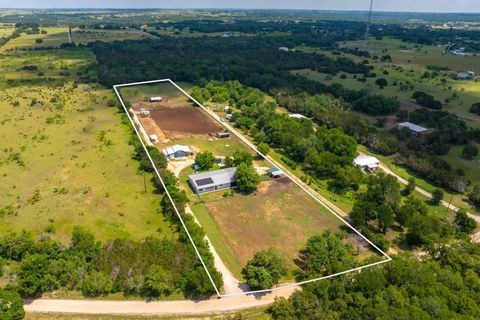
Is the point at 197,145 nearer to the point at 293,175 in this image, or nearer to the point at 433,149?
the point at 293,175

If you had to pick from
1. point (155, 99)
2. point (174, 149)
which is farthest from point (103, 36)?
point (174, 149)

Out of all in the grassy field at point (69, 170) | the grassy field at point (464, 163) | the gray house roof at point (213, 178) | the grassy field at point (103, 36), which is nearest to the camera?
the grassy field at point (69, 170)

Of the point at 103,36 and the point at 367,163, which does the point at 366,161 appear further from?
the point at 103,36

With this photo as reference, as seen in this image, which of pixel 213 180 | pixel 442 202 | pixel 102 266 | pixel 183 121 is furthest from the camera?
pixel 183 121

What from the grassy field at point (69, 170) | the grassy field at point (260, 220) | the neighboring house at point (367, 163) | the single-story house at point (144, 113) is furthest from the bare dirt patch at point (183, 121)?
the neighboring house at point (367, 163)

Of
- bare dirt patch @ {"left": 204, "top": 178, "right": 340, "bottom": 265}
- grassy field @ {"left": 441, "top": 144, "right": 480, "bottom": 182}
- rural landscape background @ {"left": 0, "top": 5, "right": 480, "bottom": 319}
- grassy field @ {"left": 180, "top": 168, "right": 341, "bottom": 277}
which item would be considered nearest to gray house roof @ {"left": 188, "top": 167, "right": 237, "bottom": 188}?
rural landscape background @ {"left": 0, "top": 5, "right": 480, "bottom": 319}

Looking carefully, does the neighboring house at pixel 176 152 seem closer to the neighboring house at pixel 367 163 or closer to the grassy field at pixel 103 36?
the neighboring house at pixel 367 163
